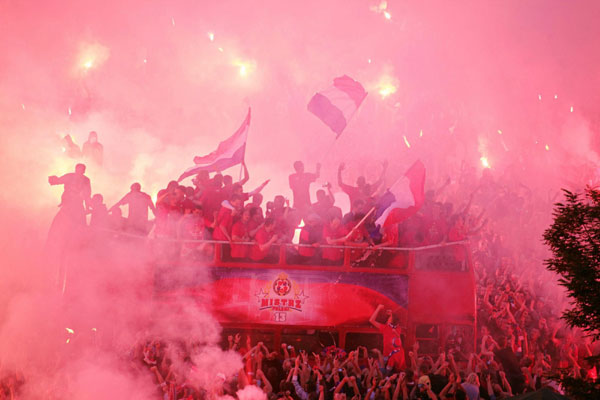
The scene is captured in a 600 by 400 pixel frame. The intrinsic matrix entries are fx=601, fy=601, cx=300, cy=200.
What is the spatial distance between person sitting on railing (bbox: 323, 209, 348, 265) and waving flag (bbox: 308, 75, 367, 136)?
98.2 inches

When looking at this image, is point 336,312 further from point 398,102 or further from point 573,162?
point 573,162

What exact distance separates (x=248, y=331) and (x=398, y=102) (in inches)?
587

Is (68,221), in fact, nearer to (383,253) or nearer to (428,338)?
(383,253)

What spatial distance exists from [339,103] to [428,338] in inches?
179

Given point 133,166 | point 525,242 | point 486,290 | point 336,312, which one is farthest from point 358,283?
point 133,166

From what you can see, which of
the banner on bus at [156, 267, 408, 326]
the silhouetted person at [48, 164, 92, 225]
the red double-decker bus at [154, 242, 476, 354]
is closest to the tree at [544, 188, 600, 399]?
the red double-decker bus at [154, 242, 476, 354]

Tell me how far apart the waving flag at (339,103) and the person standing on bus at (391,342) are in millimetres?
3750

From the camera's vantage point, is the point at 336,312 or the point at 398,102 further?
the point at 398,102

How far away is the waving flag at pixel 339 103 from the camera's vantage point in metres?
10.9

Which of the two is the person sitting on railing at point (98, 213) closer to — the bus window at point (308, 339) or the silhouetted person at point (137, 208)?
the silhouetted person at point (137, 208)

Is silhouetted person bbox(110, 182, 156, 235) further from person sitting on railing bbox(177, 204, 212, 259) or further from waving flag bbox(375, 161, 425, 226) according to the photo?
waving flag bbox(375, 161, 425, 226)

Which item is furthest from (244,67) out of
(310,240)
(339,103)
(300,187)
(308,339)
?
(308,339)

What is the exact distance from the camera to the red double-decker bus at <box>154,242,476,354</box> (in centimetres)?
846

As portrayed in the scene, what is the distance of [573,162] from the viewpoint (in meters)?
22.3
